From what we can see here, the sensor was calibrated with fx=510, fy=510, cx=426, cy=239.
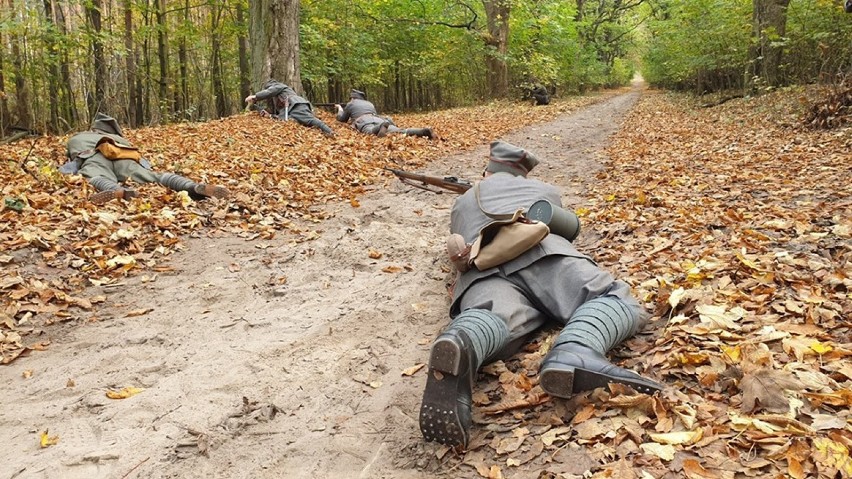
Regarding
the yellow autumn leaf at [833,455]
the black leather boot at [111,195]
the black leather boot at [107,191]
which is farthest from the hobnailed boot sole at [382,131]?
the yellow autumn leaf at [833,455]

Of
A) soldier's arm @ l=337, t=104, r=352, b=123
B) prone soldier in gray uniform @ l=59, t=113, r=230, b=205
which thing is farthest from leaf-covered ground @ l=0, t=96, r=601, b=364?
soldier's arm @ l=337, t=104, r=352, b=123

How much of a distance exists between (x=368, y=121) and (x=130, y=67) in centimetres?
1094

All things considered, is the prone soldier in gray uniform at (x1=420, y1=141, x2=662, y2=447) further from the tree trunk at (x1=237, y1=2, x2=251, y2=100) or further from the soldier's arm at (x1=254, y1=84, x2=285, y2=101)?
the tree trunk at (x1=237, y1=2, x2=251, y2=100)

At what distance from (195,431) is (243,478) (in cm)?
44

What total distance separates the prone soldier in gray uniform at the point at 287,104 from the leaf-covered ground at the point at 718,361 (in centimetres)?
790

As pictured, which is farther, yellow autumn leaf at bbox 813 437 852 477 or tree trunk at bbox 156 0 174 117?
tree trunk at bbox 156 0 174 117

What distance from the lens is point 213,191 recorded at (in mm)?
6016

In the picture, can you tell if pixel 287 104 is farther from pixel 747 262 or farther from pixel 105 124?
pixel 747 262

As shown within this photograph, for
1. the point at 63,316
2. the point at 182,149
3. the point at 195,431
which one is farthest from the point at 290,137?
the point at 195,431

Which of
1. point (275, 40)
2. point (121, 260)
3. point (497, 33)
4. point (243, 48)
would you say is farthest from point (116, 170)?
point (497, 33)

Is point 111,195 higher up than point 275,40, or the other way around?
point 275,40

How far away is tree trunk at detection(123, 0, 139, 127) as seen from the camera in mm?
16438

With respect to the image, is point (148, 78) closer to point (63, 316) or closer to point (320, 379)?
point (63, 316)

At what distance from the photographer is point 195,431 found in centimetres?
243
